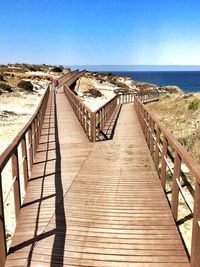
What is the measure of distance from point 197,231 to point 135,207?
2.31 meters

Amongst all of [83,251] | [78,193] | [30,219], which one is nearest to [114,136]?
[78,193]

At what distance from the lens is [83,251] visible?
17.0ft

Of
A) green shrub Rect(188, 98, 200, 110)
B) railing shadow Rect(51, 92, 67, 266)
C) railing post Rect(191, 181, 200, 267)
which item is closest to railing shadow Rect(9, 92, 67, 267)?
railing shadow Rect(51, 92, 67, 266)

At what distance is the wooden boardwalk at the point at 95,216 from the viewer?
5.08m

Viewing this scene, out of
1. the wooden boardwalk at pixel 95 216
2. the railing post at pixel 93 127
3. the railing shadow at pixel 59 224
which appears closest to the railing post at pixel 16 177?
the wooden boardwalk at pixel 95 216

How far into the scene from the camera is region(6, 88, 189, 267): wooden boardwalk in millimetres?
5078

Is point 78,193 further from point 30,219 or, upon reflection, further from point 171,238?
point 171,238

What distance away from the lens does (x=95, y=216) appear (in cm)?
637

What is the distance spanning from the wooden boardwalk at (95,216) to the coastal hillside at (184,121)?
310cm

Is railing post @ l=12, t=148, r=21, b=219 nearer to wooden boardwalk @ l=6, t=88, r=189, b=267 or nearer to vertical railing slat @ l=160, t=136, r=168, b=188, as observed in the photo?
wooden boardwalk @ l=6, t=88, r=189, b=267

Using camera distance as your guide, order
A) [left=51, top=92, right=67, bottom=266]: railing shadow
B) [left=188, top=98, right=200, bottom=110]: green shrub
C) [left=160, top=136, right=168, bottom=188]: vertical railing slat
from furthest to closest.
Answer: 1. [left=188, top=98, right=200, bottom=110]: green shrub
2. [left=160, top=136, right=168, bottom=188]: vertical railing slat
3. [left=51, top=92, right=67, bottom=266]: railing shadow

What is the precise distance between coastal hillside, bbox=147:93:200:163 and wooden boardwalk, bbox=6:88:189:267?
3.10m

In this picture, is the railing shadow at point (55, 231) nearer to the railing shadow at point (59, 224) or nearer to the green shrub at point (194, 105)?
the railing shadow at point (59, 224)

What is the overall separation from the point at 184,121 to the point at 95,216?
1367 cm
